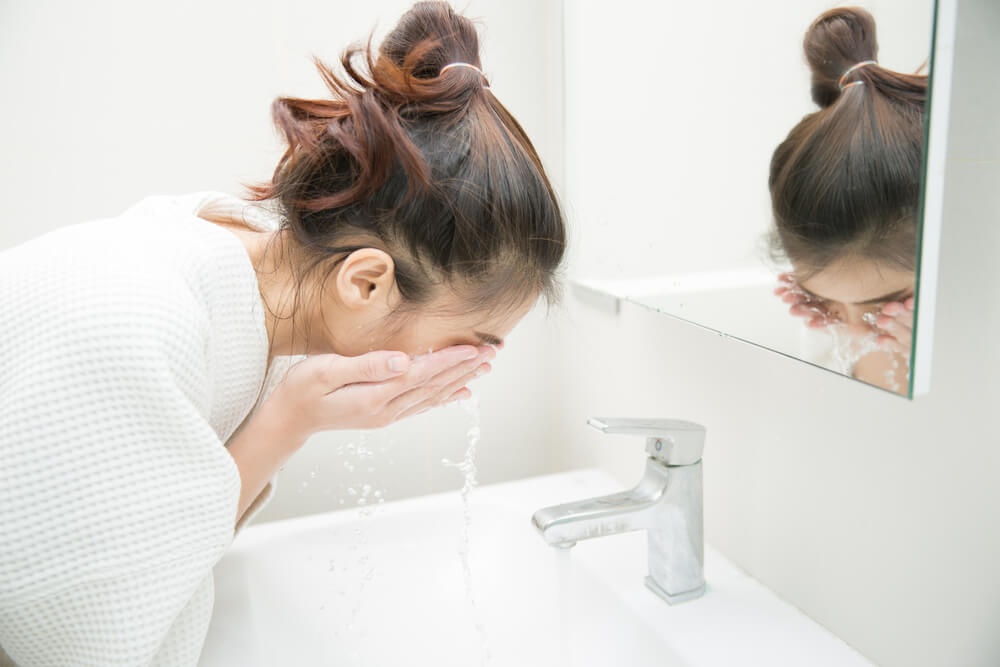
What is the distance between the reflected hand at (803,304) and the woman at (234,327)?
213mm

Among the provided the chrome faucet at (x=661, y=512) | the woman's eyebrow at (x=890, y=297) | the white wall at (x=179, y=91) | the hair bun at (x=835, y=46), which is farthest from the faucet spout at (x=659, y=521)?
the white wall at (x=179, y=91)

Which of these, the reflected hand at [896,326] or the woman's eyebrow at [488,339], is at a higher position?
the reflected hand at [896,326]

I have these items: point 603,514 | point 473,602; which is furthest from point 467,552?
point 603,514

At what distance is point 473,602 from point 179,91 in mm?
764

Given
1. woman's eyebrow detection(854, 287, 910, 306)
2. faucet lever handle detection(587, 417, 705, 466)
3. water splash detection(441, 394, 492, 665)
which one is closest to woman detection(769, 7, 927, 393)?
woman's eyebrow detection(854, 287, 910, 306)

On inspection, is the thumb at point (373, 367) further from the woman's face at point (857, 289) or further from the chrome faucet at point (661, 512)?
the woman's face at point (857, 289)

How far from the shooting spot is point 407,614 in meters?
0.85

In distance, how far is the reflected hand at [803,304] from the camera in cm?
57

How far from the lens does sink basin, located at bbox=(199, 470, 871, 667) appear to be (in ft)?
2.29

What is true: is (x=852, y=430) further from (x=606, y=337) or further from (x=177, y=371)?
(x=177, y=371)

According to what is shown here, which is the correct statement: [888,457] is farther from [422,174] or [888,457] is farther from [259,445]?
[259,445]

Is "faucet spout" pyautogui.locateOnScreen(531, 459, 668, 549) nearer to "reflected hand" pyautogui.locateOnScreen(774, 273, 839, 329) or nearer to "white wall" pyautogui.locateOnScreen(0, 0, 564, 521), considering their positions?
"reflected hand" pyautogui.locateOnScreen(774, 273, 839, 329)

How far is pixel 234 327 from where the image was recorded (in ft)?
2.31

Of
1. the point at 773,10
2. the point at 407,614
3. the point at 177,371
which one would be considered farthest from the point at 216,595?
the point at 773,10
